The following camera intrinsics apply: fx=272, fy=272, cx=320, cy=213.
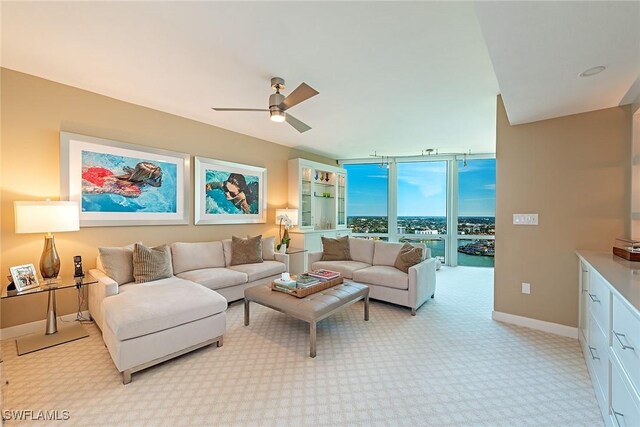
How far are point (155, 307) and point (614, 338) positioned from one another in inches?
122

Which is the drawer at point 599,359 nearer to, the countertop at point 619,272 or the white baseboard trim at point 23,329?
the countertop at point 619,272

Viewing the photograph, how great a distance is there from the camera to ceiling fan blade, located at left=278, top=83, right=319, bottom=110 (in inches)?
89.3

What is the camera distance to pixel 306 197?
5887mm

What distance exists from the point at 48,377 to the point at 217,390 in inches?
53.6

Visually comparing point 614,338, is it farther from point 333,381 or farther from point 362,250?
point 362,250

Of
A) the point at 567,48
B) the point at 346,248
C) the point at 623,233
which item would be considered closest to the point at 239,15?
the point at 567,48

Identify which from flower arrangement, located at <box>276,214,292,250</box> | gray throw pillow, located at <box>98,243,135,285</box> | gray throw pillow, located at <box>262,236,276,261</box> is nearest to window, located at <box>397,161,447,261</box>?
flower arrangement, located at <box>276,214,292,250</box>

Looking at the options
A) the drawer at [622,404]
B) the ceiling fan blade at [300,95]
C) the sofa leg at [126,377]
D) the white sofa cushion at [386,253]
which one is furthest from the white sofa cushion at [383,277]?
the sofa leg at [126,377]

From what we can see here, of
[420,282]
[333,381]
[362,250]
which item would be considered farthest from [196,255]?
[420,282]

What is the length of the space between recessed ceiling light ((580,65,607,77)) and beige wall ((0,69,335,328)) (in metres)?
4.47

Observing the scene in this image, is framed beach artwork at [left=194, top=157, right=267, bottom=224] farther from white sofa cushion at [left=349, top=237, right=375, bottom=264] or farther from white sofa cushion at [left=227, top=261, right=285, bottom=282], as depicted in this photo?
white sofa cushion at [left=349, top=237, right=375, bottom=264]

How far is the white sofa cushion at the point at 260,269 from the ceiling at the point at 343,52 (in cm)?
225

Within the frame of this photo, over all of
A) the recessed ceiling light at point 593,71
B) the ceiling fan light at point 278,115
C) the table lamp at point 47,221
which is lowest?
the table lamp at point 47,221

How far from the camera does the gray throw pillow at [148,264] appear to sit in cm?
306
